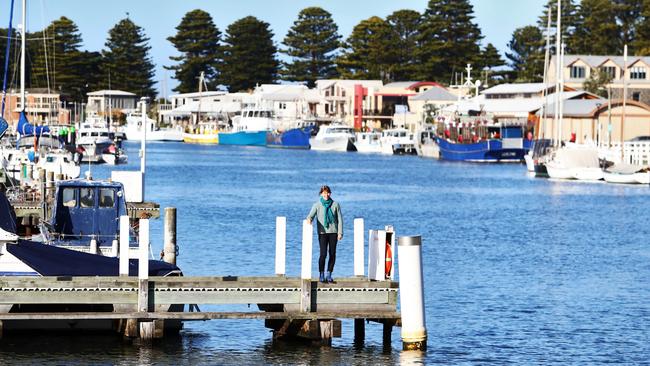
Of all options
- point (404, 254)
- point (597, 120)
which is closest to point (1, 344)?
point (404, 254)

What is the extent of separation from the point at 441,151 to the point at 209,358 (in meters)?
126

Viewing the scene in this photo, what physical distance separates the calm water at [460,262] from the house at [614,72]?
6122 cm

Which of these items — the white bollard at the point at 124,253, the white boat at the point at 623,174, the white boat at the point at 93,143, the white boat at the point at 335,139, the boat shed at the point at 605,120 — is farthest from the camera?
the white boat at the point at 335,139

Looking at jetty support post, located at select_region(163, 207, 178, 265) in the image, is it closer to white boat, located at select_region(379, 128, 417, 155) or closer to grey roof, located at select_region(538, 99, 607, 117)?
grey roof, located at select_region(538, 99, 607, 117)

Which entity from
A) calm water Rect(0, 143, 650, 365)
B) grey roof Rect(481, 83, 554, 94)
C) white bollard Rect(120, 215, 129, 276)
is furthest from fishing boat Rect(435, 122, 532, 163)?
white bollard Rect(120, 215, 129, 276)

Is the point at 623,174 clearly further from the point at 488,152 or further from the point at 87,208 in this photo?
the point at 87,208

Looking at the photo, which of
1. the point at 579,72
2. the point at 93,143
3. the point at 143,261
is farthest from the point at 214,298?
the point at 579,72

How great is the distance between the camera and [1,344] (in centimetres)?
2922

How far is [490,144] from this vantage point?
140 metres

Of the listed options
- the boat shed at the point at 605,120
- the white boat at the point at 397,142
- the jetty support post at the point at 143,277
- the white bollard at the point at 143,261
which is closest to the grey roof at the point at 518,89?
the white boat at the point at 397,142

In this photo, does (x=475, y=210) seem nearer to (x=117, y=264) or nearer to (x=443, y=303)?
(x=443, y=303)

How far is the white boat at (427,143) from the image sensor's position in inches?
6388

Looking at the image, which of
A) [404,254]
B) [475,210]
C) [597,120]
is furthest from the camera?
[597,120]

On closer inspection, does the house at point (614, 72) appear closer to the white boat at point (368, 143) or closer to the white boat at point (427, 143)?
the white boat at point (427, 143)
